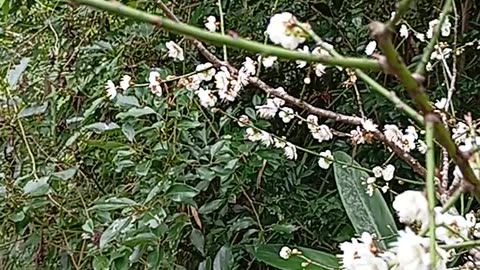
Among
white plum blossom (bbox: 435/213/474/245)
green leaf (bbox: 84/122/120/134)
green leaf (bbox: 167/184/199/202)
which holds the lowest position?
green leaf (bbox: 167/184/199/202)

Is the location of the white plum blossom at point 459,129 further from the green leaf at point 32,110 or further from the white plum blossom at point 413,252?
the green leaf at point 32,110

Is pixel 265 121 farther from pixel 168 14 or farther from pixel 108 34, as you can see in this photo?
pixel 168 14

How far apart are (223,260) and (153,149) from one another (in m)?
0.18

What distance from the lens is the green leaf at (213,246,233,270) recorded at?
115 cm

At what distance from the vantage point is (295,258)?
0.98 meters

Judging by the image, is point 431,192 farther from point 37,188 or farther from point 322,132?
point 37,188

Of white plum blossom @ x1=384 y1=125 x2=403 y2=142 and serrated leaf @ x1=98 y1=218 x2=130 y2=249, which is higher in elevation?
white plum blossom @ x1=384 y1=125 x2=403 y2=142

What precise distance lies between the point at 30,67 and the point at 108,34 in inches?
6.9

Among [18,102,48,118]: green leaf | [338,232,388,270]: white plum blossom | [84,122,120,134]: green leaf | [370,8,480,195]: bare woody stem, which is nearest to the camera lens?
[370,8,480,195]: bare woody stem

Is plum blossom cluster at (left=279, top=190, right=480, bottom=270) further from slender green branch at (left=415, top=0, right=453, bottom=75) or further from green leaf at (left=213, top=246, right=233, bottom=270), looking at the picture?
green leaf at (left=213, top=246, right=233, bottom=270)

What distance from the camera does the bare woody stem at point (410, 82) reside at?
0.33 metres

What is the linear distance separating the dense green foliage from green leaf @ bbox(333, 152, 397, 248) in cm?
9

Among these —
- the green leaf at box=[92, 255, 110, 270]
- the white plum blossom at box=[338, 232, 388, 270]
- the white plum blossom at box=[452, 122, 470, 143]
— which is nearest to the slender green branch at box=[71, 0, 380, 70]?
the white plum blossom at box=[338, 232, 388, 270]

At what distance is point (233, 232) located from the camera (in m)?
1.24
